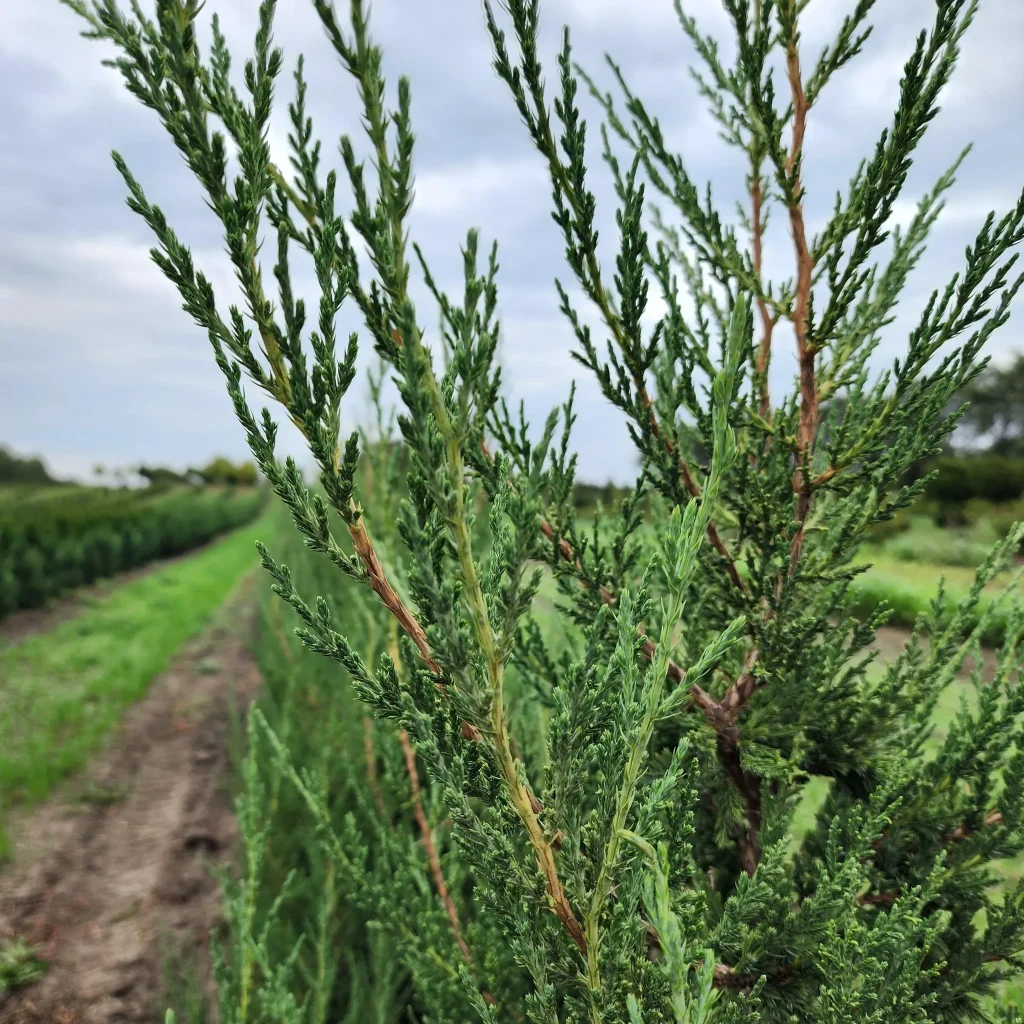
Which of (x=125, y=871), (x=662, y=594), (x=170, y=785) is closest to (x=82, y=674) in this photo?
(x=170, y=785)

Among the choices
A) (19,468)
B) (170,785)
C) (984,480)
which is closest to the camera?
(170,785)

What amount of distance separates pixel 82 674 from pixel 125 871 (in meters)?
5.81

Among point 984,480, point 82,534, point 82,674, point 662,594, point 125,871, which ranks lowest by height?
point 125,871

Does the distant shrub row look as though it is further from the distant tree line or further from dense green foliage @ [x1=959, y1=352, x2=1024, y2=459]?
the distant tree line

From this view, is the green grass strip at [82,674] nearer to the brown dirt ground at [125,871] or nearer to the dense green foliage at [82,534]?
the brown dirt ground at [125,871]

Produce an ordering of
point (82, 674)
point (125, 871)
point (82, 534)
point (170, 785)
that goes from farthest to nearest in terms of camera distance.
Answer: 1. point (82, 534)
2. point (82, 674)
3. point (170, 785)
4. point (125, 871)

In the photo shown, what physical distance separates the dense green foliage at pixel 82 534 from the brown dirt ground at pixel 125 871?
Result: 646 cm

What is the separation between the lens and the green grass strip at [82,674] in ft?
24.9

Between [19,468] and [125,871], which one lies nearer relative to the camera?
[125,871]

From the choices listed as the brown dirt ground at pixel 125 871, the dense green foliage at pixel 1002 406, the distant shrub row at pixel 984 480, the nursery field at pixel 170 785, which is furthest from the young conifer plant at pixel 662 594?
the dense green foliage at pixel 1002 406

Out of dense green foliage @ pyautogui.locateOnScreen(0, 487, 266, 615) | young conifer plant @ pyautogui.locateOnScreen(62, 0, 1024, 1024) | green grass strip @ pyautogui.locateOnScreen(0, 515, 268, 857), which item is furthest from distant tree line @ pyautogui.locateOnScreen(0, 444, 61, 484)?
young conifer plant @ pyautogui.locateOnScreen(62, 0, 1024, 1024)

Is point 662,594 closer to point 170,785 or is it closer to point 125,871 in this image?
point 125,871

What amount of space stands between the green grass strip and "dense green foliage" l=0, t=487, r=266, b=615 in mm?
988

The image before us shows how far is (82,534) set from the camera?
58.7 feet
